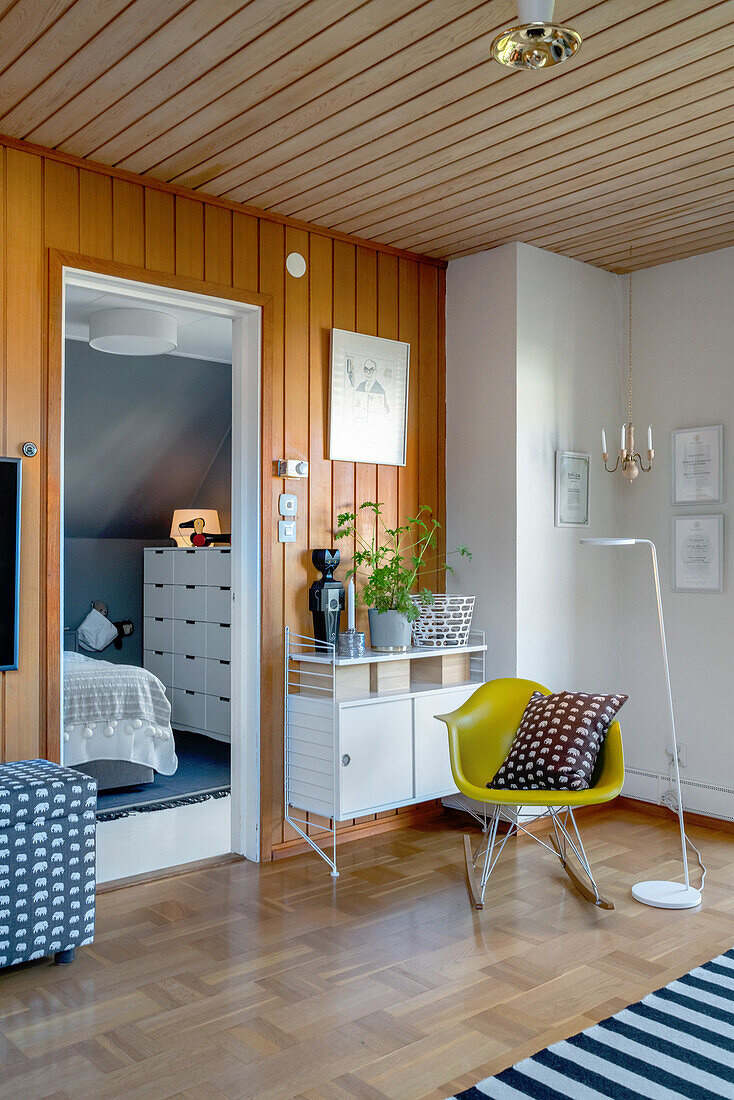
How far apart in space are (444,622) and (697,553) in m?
1.33

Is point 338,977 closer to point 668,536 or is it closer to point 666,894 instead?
point 666,894

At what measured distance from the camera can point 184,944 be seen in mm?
3084

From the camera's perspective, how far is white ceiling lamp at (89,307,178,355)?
513 centimetres

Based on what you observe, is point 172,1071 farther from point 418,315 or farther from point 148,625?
point 148,625

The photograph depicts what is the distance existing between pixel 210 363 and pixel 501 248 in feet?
8.47

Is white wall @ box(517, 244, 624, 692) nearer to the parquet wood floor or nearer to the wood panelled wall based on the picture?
the wood panelled wall

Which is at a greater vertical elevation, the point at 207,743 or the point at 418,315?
the point at 418,315

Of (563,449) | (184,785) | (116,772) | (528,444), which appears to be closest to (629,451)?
(563,449)

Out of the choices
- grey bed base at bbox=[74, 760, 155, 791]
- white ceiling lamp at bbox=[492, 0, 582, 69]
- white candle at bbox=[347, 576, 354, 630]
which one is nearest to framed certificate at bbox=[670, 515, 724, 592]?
white candle at bbox=[347, 576, 354, 630]

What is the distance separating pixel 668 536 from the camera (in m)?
4.68

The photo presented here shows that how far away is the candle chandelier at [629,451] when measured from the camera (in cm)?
438

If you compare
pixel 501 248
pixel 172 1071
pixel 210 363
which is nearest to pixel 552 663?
pixel 501 248

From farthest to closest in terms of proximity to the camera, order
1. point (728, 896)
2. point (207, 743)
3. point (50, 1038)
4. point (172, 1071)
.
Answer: point (207, 743) < point (728, 896) < point (50, 1038) < point (172, 1071)

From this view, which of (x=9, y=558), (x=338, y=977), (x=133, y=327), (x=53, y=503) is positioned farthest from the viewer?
(x=133, y=327)
